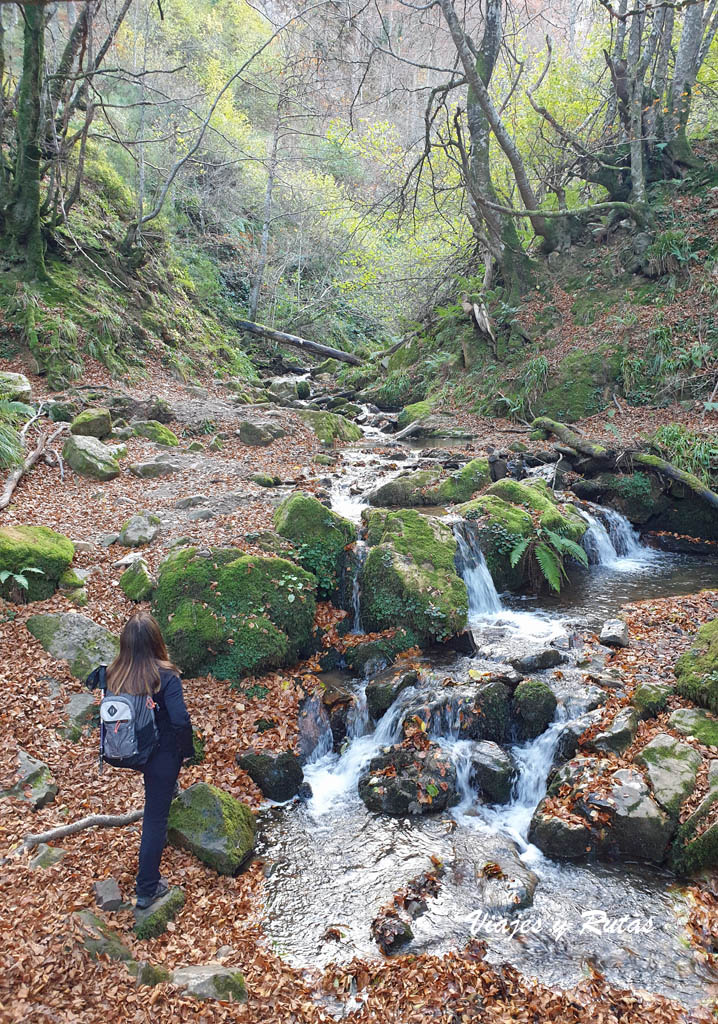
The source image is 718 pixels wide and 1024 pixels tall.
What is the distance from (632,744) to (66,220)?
17.2m

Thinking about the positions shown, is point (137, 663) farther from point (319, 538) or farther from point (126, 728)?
point (319, 538)

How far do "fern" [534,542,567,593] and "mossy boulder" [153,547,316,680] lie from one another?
3.60 meters

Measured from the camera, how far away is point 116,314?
15.8m

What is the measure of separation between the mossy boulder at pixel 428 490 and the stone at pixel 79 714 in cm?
637

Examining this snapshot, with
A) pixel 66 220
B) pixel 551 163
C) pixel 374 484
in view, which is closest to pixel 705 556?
pixel 374 484

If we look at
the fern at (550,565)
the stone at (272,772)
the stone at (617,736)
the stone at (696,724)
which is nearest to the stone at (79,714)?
the stone at (272,772)

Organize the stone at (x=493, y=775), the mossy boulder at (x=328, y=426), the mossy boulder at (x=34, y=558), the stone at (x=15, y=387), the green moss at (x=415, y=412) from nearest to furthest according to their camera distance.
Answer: the stone at (x=493, y=775) → the mossy boulder at (x=34, y=558) → the stone at (x=15, y=387) → the mossy boulder at (x=328, y=426) → the green moss at (x=415, y=412)

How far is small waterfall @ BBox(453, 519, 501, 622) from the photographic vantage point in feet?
27.8

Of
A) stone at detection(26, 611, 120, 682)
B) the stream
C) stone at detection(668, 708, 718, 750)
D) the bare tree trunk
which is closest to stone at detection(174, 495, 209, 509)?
stone at detection(26, 611, 120, 682)

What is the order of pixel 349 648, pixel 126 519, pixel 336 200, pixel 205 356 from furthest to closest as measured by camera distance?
pixel 336 200 < pixel 205 356 < pixel 126 519 < pixel 349 648

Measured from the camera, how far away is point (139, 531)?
8055 mm

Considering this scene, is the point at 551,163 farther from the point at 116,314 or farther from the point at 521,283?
the point at 116,314

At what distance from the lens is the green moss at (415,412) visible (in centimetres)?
1665

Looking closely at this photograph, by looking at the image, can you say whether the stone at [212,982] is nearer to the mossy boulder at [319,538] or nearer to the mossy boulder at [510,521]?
the mossy boulder at [319,538]
